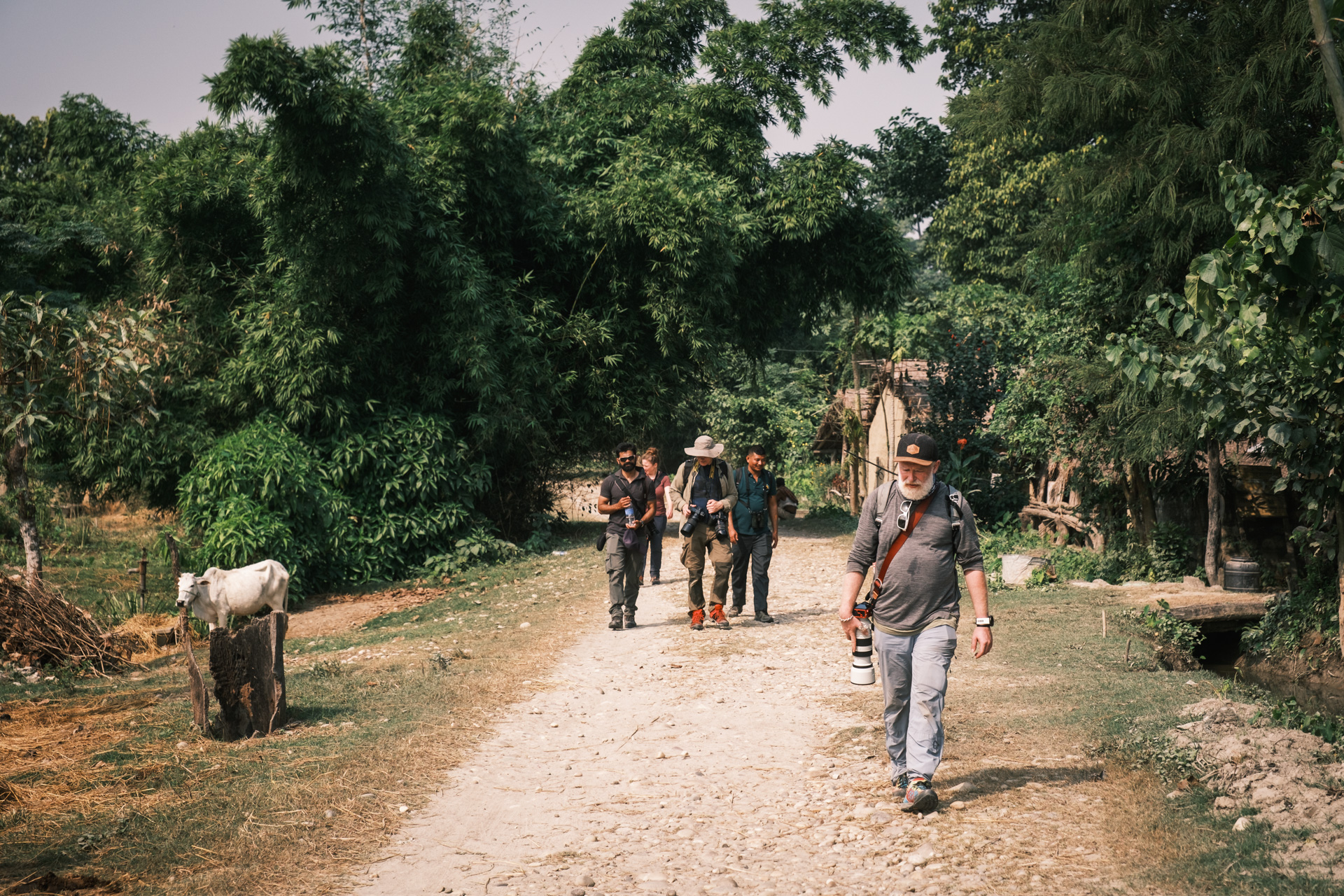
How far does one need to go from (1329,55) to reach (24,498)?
1142 cm

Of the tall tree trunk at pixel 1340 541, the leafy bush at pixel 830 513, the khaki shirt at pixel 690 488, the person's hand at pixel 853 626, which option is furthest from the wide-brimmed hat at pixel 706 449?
the leafy bush at pixel 830 513

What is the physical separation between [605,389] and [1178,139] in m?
9.56

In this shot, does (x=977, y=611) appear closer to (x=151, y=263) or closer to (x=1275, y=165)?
(x=1275, y=165)

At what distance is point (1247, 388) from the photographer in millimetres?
6016

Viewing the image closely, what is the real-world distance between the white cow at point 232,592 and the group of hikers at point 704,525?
3.25m

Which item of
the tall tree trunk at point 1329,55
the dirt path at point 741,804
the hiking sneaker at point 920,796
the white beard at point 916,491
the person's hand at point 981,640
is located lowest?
the dirt path at point 741,804

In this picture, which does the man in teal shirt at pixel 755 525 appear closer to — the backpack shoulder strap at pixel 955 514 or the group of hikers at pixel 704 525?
the group of hikers at pixel 704 525

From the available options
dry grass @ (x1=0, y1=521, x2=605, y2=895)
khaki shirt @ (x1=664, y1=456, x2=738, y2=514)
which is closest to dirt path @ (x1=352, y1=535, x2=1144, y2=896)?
dry grass @ (x1=0, y1=521, x2=605, y2=895)

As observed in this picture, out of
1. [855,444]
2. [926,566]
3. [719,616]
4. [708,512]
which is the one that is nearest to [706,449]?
[708,512]

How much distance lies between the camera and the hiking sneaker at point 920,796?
4738 millimetres

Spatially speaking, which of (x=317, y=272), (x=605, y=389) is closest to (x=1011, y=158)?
(x=605, y=389)

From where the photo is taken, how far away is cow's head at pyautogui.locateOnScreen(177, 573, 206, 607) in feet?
28.5

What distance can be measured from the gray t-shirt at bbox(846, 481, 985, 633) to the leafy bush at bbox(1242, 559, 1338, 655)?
18.2ft

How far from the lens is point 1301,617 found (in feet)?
28.7
